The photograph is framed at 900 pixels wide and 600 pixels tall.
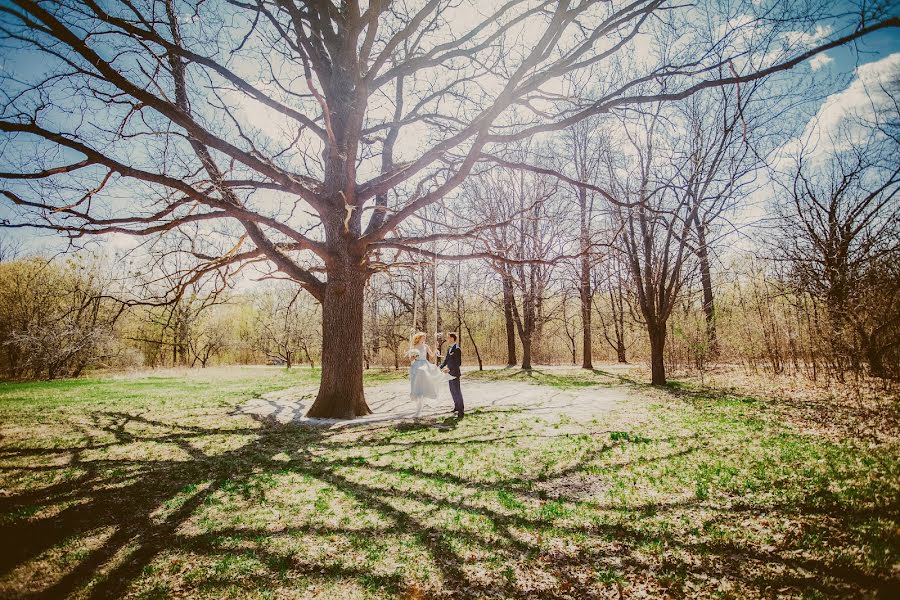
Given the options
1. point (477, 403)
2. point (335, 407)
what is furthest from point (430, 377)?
point (477, 403)

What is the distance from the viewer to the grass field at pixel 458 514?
308cm

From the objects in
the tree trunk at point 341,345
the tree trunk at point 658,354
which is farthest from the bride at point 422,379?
the tree trunk at point 658,354

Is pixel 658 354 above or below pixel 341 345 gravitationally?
below

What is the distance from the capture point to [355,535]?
12.6ft

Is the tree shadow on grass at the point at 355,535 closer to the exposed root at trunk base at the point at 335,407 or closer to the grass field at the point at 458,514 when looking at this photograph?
the grass field at the point at 458,514

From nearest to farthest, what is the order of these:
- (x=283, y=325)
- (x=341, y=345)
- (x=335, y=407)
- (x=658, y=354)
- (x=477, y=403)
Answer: (x=341, y=345)
(x=335, y=407)
(x=477, y=403)
(x=658, y=354)
(x=283, y=325)

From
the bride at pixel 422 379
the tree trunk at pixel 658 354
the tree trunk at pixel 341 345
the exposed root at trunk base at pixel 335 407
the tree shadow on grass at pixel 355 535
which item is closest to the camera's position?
the tree shadow on grass at pixel 355 535

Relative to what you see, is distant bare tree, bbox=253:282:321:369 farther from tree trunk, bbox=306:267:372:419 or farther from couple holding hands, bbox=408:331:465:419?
couple holding hands, bbox=408:331:465:419

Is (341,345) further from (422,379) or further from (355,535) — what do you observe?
(355,535)

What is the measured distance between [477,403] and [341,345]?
496cm

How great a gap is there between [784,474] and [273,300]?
52476 mm

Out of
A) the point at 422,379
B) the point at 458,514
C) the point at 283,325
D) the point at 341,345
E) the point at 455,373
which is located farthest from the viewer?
the point at 283,325

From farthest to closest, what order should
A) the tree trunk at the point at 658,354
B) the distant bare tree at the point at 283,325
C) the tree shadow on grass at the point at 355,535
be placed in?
the distant bare tree at the point at 283,325, the tree trunk at the point at 658,354, the tree shadow on grass at the point at 355,535

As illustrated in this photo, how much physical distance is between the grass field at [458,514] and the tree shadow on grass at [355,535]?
21mm
